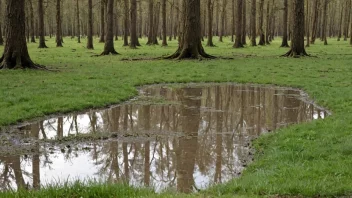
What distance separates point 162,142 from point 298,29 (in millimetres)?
21005

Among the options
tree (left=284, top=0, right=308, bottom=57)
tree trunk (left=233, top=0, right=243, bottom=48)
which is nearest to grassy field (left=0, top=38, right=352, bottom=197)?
tree (left=284, top=0, right=308, bottom=57)

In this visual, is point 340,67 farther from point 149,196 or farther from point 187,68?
point 149,196

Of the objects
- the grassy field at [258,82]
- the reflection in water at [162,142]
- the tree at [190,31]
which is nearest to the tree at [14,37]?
the grassy field at [258,82]

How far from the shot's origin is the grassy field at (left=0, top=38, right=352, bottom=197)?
5.20 metres

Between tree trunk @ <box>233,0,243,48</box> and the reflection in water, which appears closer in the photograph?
the reflection in water

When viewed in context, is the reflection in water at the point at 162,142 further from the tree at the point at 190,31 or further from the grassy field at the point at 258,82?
the tree at the point at 190,31

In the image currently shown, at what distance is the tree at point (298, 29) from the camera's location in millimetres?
26031

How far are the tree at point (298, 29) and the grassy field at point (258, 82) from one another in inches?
153

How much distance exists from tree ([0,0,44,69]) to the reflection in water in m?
8.25

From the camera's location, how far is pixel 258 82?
15695 mm

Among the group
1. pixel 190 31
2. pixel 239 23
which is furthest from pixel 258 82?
pixel 239 23

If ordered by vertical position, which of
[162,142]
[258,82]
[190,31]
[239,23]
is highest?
[239,23]

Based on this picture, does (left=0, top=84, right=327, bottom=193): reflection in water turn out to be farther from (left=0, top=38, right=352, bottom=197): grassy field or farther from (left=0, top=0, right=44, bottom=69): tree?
(left=0, top=0, right=44, bottom=69): tree

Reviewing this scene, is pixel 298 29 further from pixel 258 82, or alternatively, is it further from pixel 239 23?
pixel 258 82
